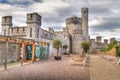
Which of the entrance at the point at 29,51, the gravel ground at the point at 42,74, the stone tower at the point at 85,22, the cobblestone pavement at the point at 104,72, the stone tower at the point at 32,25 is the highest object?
the stone tower at the point at 85,22

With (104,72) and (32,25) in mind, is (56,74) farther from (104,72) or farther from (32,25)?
(32,25)

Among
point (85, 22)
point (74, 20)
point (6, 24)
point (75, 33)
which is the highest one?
point (74, 20)

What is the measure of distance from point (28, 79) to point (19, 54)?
959cm

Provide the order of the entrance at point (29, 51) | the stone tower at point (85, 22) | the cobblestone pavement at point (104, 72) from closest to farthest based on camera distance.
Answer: the cobblestone pavement at point (104, 72), the entrance at point (29, 51), the stone tower at point (85, 22)

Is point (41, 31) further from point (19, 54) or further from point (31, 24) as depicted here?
point (19, 54)

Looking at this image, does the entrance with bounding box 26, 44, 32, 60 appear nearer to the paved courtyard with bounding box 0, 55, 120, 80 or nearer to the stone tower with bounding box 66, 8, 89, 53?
the paved courtyard with bounding box 0, 55, 120, 80

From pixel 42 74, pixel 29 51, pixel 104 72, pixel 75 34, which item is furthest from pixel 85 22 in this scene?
pixel 42 74

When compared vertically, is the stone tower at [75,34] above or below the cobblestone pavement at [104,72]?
above

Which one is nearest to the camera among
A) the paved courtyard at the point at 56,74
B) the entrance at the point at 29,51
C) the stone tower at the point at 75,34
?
the paved courtyard at the point at 56,74

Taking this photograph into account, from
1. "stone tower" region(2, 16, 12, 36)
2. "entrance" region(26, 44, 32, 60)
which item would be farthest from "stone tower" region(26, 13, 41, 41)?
"entrance" region(26, 44, 32, 60)

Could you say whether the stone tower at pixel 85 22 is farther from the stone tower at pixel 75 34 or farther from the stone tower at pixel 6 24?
the stone tower at pixel 6 24

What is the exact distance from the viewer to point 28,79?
738 cm

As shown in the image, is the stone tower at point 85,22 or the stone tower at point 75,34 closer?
the stone tower at point 75,34

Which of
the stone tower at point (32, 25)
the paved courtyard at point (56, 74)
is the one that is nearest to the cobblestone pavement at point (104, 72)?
the paved courtyard at point (56, 74)
